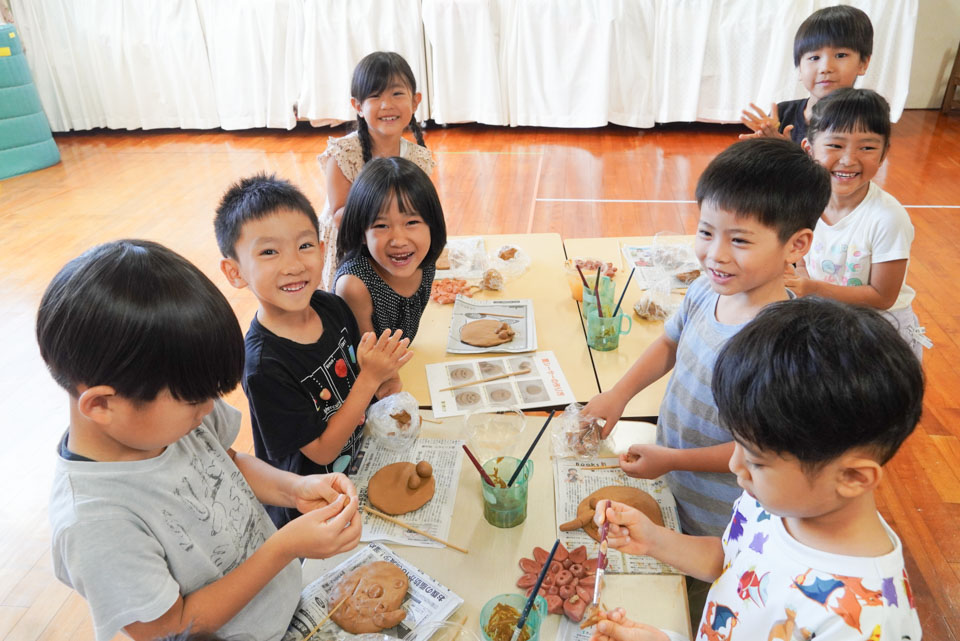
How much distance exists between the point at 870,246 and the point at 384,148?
5.90ft

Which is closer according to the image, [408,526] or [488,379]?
[408,526]

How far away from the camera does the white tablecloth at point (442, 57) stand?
17.3 ft

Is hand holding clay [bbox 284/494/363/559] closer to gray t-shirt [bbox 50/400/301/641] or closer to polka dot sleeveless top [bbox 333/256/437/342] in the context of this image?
gray t-shirt [bbox 50/400/301/641]

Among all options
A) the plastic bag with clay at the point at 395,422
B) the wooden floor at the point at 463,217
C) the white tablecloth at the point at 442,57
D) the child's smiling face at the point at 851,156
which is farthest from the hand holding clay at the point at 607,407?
the white tablecloth at the point at 442,57

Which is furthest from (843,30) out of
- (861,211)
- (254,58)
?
(254,58)

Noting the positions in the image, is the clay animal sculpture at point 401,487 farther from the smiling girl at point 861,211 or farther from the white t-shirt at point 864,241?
the white t-shirt at point 864,241

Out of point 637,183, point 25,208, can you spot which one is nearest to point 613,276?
point 637,183

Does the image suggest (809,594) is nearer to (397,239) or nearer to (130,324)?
(130,324)

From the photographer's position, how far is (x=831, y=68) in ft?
8.31

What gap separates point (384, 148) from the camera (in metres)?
2.59

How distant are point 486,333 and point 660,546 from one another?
3.18 feet

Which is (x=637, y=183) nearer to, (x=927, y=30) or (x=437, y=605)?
(x=927, y=30)

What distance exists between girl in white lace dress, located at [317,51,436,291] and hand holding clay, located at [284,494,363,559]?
5.28ft

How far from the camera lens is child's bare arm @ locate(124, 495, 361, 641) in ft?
3.03
